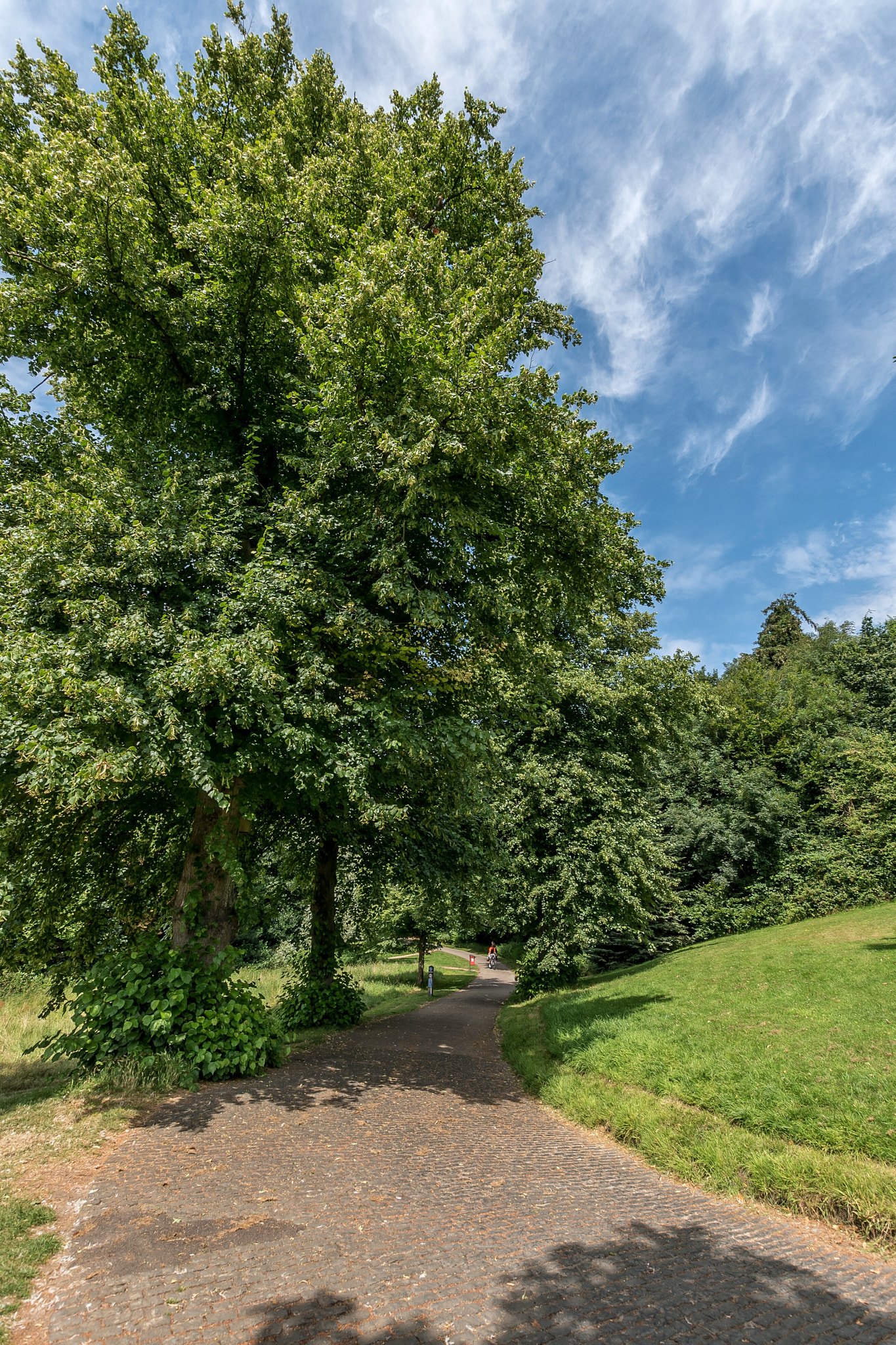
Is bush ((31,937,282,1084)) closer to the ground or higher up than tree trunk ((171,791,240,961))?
closer to the ground

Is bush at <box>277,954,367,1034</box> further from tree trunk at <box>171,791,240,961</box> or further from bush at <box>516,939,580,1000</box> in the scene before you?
bush at <box>516,939,580,1000</box>

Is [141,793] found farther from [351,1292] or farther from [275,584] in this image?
[351,1292]

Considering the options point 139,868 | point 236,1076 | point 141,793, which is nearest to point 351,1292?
point 236,1076

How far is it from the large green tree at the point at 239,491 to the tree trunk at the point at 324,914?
2.89 metres

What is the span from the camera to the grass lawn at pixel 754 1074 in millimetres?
5977

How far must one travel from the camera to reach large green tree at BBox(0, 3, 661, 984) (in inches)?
294

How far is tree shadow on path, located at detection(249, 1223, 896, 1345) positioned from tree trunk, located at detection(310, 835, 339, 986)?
32.9ft

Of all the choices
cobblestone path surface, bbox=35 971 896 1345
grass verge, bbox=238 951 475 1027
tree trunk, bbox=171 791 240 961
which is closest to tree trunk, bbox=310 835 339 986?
grass verge, bbox=238 951 475 1027

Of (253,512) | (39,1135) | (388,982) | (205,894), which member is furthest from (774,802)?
(39,1135)

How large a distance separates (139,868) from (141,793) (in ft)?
6.99

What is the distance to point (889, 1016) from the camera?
373 inches

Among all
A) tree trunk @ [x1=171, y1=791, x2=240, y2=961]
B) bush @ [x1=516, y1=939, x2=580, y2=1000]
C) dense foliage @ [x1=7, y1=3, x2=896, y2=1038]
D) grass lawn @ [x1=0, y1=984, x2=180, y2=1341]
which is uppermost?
dense foliage @ [x1=7, y1=3, x2=896, y2=1038]

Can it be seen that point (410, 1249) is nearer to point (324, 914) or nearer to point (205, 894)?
point (205, 894)

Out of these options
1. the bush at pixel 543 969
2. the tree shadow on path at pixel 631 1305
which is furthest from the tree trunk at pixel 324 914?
the tree shadow on path at pixel 631 1305
